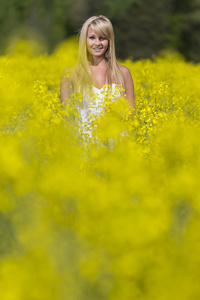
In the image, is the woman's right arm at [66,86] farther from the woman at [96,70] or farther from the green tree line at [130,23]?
the green tree line at [130,23]

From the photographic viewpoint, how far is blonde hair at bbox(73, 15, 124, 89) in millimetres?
4895

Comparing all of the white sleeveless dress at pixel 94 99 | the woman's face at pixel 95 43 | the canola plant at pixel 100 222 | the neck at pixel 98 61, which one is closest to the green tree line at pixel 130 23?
the neck at pixel 98 61

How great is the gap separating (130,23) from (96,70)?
27.2 metres

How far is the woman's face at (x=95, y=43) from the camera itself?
491 cm

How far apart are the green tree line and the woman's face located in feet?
79.1

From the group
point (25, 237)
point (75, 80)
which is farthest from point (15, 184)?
point (75, 80)

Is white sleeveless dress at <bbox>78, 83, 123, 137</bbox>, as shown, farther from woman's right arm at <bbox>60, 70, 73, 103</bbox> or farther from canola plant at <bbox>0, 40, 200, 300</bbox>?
canola plant at <bbox>0, 40, 200, 300</bbox>

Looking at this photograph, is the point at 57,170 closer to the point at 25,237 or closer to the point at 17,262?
the point at 25,237

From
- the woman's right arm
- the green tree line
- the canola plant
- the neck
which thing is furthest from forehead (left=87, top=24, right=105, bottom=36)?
the green tree line

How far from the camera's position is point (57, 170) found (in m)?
2.54

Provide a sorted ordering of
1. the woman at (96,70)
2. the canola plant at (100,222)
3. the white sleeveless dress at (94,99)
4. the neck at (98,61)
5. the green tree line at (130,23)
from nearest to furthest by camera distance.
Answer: the canola plant at (100,222)
the white sleeveless dress at (94,99)
the woman at (96,70)
the neck at (98,61)
the green tree line at (130,23)

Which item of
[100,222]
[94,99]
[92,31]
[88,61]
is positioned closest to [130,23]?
[88,61]

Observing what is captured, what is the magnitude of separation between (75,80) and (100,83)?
8.1 inches

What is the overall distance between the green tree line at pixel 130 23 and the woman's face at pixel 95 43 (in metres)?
24.1
